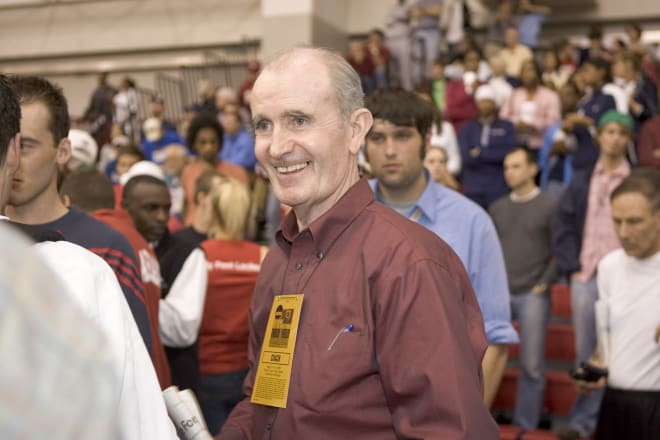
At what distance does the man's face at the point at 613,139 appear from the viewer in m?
5.84

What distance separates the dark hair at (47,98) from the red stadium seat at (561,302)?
17.5ft

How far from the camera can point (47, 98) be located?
2.34 meters

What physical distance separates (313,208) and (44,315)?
4.73 feet

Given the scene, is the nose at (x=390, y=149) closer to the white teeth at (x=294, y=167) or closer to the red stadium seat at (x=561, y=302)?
the white teeth at (x=294, y=167)

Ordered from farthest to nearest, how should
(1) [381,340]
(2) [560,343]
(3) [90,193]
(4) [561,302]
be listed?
(4) [561,302]
(2) [560,343]
(3) [90,193]
(1) [381,340]

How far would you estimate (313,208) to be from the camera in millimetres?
1926

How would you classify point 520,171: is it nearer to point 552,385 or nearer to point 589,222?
point 589,222

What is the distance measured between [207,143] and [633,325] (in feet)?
14.6

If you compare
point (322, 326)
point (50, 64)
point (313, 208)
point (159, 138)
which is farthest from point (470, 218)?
point (50, 64)

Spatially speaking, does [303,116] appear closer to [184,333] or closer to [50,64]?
[184,333]

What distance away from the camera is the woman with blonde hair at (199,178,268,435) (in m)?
4.21

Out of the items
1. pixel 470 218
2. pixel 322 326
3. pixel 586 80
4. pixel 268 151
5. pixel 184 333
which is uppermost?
pixel 586 80

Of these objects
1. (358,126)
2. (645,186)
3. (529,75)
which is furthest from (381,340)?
(529,75)

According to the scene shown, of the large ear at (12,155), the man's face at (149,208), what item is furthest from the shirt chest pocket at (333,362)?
the man's face at (149,208)
